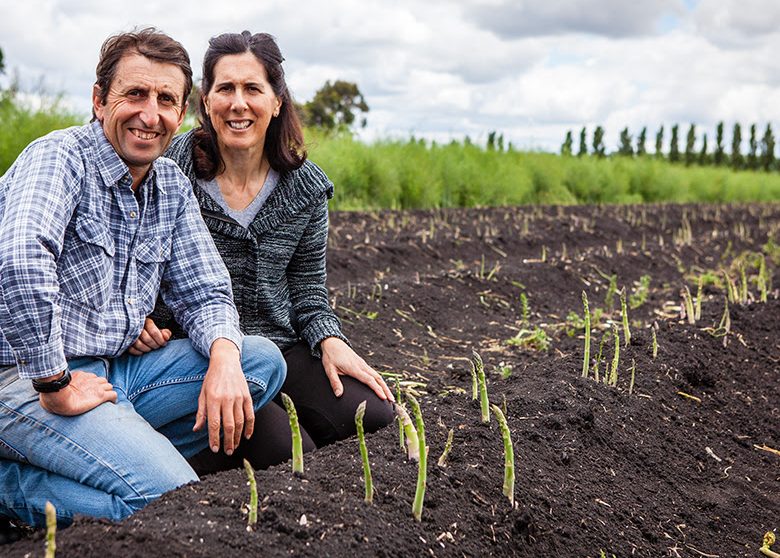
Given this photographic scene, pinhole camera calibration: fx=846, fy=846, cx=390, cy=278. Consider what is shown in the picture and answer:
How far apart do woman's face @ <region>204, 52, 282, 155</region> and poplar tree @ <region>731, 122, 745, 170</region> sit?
41693mm

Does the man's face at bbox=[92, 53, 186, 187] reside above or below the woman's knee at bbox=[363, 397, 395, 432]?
above

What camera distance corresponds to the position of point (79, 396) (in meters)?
2.35

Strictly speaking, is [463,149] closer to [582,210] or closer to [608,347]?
[582,210]

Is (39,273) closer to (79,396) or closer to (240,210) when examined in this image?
(79,396)

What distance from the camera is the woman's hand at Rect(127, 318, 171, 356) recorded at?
8.81 ft

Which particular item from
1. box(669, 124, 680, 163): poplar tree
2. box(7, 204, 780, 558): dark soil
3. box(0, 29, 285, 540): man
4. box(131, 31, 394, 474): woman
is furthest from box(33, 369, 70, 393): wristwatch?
box(669, 124, 680, 163): poplar tree

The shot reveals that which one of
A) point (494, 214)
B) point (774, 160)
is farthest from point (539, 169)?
point (774, 160)

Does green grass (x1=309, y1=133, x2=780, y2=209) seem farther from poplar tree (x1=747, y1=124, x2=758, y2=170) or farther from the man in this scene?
poplar tree (x1=747, y1=124, x2=758, y2=170)

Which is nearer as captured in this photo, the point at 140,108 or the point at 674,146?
the point at 140,108

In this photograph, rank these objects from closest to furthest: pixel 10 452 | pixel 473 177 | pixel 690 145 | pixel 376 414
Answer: pixel 10 452 < pixel 376 414 < pixel 473 177 < pixel 690 145

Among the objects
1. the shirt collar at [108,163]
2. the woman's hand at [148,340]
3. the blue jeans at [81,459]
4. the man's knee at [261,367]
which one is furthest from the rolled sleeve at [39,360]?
the man's knee at [261,367]

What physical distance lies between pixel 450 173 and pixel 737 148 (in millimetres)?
33002

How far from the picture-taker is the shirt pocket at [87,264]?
2.45m

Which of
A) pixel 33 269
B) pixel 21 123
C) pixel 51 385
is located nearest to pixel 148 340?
pixel 51 385
